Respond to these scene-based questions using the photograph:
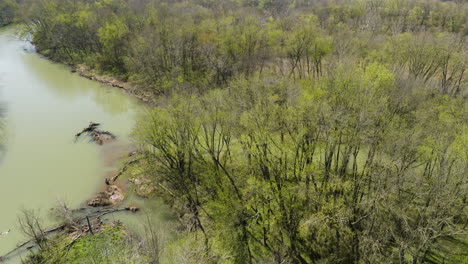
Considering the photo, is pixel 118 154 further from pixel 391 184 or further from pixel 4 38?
pixel 4 38

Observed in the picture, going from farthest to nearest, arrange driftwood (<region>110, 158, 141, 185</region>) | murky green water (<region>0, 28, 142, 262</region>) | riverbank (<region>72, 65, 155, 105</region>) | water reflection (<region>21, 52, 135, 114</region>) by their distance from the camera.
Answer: riverbank (<region>72, 65, 155, 105</region>), water reflection (<region>21, 52, 135, 114</region>), driftwood (<region>110, 158, 141, 185</region>), murky green water (<region>0, 28, 142, 262</region>)

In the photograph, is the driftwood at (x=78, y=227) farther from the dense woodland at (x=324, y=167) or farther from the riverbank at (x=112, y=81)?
the riverbank at (x=112, y=81)

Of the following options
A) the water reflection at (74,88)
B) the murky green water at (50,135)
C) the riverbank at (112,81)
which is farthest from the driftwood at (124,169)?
the water reflection at (74,88)

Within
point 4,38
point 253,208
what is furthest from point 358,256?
point 4,38

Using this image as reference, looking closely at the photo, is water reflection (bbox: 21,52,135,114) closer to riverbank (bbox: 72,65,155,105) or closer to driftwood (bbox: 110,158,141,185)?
riverbank (bbox: 72,65,155,105)

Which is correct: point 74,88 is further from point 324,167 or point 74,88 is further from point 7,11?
point 7,11

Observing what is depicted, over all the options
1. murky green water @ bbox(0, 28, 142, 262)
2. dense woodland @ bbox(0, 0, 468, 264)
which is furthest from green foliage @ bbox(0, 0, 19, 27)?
dense woodland @ bbox(0, 0, 468, 264)
